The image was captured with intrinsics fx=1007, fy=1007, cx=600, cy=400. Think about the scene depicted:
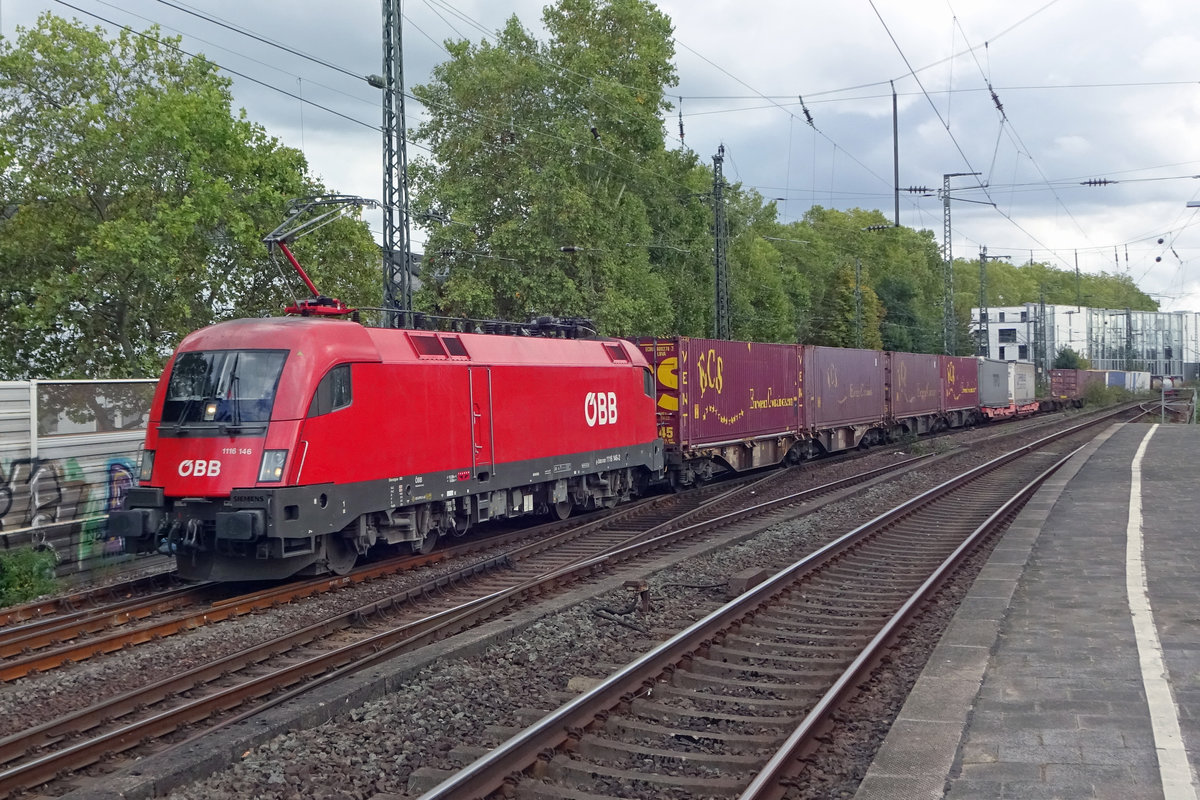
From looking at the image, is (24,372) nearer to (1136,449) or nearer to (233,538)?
(233,538)

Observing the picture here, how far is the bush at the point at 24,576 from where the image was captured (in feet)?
37.3

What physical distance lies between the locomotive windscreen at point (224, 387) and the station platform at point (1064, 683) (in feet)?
23.8

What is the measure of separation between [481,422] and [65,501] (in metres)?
5.42

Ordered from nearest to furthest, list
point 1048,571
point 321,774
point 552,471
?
point 321,774 → point 1048,571 → point 552,471

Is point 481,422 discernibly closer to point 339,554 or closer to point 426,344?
point 426,344

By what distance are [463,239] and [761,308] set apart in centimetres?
2852

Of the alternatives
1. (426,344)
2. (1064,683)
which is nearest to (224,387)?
(426,344)

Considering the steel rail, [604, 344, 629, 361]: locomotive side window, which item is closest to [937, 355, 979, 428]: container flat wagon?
[604, 344, 629, 361]: locomotive side window

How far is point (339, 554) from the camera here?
1222 centimetres

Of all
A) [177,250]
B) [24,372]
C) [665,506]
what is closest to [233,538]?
[665,506]

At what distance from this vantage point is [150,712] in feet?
24.0

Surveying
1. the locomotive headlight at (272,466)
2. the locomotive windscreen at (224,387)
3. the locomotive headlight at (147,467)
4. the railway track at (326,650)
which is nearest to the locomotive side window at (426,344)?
the locomotive windscreen at (224,387)

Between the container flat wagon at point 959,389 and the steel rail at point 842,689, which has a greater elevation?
the container flat wagon at point 959,389

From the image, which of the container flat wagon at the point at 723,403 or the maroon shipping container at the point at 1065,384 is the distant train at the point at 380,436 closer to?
the container flat wagon at the point at 723,403
